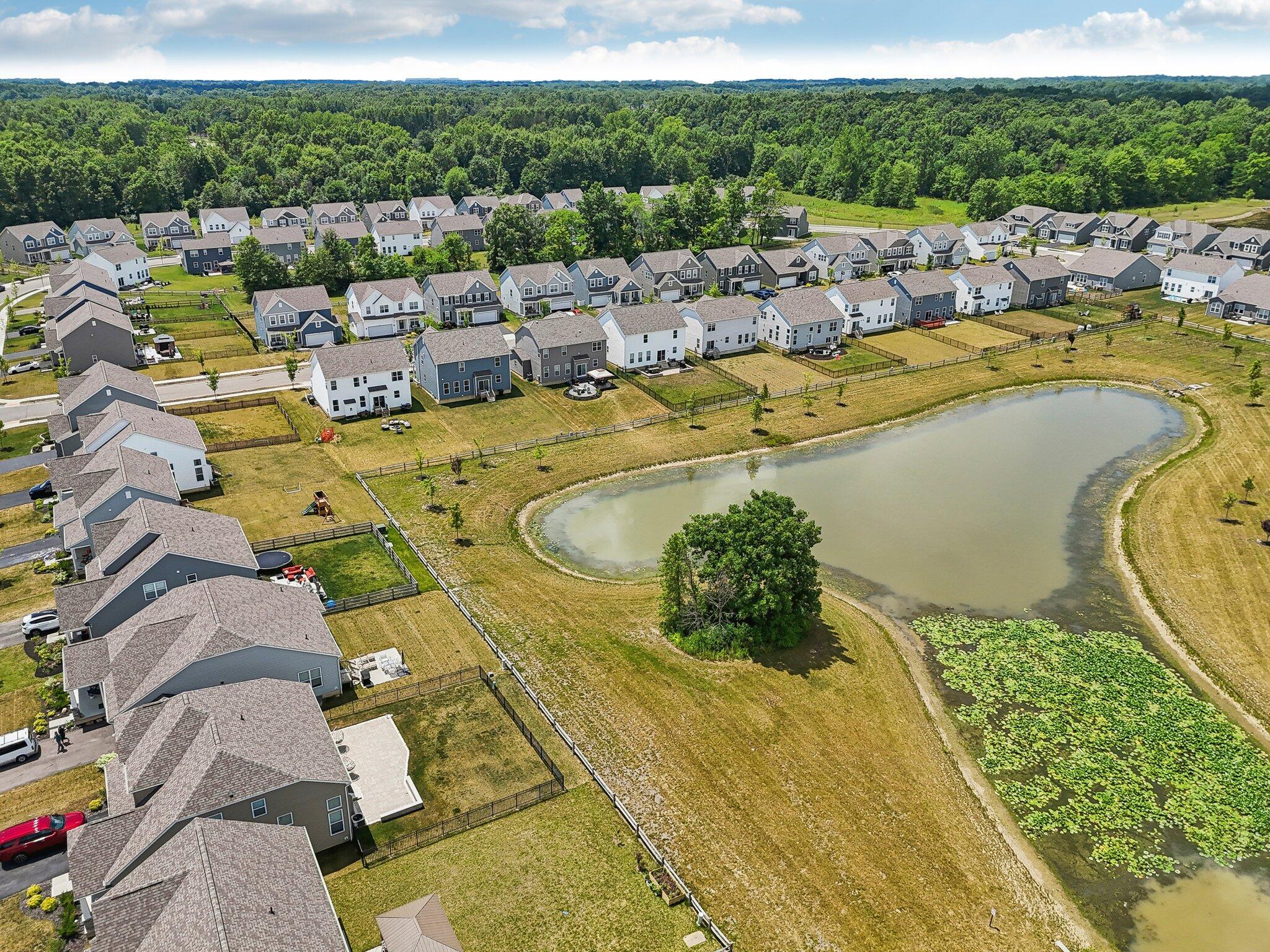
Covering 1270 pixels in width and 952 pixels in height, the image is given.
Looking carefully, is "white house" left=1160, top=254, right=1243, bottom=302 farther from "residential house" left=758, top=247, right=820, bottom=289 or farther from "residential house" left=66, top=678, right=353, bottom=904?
"residential house" left=66, top=678, right=353, bottom=904

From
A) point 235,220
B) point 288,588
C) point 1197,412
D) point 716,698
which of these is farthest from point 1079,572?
point 235,220

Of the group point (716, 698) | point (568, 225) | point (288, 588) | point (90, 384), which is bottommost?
point (716, 698)

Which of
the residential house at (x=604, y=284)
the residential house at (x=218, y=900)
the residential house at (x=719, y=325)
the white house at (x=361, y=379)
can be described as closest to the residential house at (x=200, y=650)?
the residential house at (x=218, y=900)

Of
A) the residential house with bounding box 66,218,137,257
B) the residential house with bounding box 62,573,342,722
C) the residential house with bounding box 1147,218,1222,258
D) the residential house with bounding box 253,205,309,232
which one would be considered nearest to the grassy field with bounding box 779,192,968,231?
the residential house with bounding box 1147,218,1222,258

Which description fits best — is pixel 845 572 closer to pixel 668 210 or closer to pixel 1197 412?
pixel 1197 412

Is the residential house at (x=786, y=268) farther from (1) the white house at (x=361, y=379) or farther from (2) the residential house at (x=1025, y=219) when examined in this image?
(1) the white house at (x=361, y=379)

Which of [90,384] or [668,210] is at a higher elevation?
[668,210]
